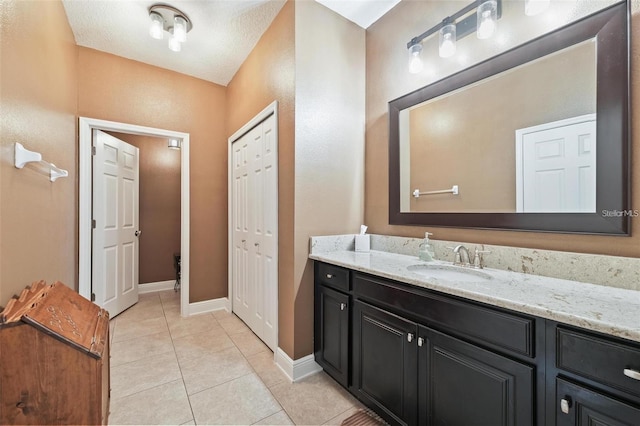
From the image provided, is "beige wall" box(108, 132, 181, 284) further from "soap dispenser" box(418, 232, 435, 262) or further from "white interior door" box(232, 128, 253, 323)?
"soap dispenser" box(418, 232, 435, 262)

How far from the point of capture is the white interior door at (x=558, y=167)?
1.19m

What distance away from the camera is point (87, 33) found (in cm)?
235

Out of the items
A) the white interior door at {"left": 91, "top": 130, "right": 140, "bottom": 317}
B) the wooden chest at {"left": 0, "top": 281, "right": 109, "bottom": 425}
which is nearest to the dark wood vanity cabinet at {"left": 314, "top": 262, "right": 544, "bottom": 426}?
the wooden chest at {"left": 0, "top": 281, "right": 109, "bottom": 425}

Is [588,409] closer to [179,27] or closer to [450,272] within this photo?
[450,272]

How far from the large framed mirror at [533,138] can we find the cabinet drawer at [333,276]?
2.15 ft

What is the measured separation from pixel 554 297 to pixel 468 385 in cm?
47

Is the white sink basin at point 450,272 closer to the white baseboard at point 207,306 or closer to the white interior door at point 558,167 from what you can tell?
the white interior door at point 558,167

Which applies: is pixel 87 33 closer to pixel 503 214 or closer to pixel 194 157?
pixel 194 157

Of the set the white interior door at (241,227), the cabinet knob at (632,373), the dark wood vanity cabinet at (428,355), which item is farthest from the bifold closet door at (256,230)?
the cabinet knob at (632,373)

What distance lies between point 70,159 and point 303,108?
2071 mm

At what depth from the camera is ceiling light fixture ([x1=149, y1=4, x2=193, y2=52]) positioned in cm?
208

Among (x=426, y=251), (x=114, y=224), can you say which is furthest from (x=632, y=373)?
(x=114, y=224)

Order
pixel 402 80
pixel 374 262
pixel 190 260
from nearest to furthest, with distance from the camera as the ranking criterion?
pixel 374 262, pixel 402 80, pixel 190 260

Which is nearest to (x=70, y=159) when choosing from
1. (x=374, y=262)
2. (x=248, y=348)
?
(x=248, y=348)
